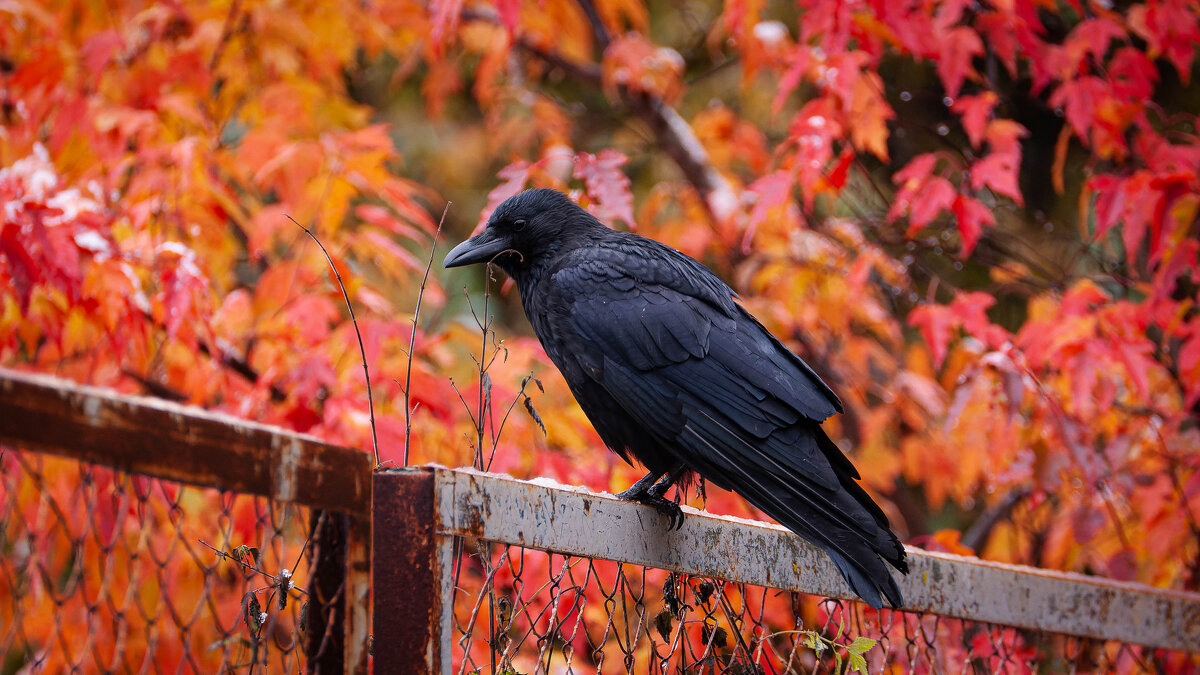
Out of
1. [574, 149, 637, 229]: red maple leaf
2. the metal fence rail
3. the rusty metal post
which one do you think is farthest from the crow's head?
the rusty metal post

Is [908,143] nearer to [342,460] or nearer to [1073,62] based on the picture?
[1073,62]

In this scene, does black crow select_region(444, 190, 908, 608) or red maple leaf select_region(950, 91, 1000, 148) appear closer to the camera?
black crow select_region(444, 190, 908, 608)

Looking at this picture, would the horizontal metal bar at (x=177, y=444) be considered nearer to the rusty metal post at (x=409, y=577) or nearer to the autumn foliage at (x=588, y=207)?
the rusty metal post at (x=409, y=577)

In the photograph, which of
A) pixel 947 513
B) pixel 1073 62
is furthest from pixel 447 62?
pixel 947 513

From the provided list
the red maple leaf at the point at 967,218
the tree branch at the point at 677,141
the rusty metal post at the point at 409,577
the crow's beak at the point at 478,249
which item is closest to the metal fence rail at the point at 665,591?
the rusty metal post at the point at 409,577

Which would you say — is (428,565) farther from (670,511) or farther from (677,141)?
(677,141)

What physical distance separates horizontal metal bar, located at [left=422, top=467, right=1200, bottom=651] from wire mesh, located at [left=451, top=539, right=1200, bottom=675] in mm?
44

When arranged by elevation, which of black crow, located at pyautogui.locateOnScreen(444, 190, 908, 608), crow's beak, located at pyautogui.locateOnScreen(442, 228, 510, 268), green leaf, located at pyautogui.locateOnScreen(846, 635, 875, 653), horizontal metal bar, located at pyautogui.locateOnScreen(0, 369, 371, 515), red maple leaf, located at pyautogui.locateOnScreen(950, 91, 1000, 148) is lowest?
green leaf, located at pyautogui.locateOnScreen(846, 635, 875, 653)

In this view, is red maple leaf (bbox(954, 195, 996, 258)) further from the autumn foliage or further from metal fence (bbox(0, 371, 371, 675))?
metal fence (bbox(0, 371, 371, 675))

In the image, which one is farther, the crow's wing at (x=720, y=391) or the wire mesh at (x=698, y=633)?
the crow's wing at (x=720, y=391)

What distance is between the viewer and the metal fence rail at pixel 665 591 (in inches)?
53.3

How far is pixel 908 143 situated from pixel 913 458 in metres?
2.41

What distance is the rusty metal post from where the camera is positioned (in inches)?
51.9

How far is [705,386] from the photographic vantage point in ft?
8.03
